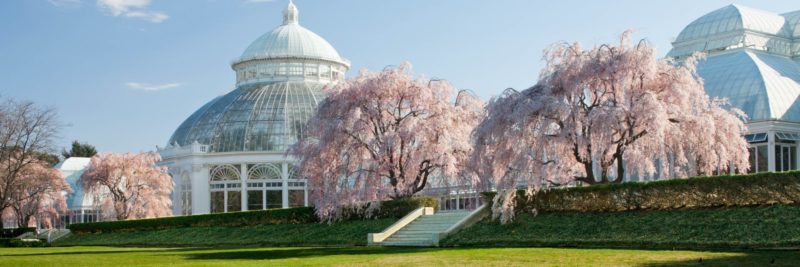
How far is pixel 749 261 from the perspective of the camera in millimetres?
19984

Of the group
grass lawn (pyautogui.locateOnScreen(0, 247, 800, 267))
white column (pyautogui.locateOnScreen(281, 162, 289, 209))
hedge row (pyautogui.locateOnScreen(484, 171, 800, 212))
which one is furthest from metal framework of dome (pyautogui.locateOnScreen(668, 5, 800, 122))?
white column (pyautogui.locateOnScreen(281, 162, 289, 209))

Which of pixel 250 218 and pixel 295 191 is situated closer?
pixel 250 218

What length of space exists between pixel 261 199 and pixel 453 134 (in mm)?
35815

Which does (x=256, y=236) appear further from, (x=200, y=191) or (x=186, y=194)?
(x=186, y=194)

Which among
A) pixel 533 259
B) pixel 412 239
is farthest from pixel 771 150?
pixel 533 259

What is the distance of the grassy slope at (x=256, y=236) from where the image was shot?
130 feet

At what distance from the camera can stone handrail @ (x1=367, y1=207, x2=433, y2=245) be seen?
117ft

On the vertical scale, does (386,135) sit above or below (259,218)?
above

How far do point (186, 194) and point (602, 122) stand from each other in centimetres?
5141

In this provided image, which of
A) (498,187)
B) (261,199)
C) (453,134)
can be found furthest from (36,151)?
(498,187)

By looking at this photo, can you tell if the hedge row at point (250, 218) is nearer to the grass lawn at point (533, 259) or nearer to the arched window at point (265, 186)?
the grass lawn at point (533, 259)

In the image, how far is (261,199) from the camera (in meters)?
75.5

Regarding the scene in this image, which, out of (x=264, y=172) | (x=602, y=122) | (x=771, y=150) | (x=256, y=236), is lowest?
(x=256, y=236)

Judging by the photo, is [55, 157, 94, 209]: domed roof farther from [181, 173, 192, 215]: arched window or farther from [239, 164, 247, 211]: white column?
[239, 164, 247, 211]: white column
